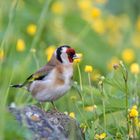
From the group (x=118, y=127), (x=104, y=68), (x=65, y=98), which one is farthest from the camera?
(x=104, y=68)

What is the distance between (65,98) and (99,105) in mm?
1118

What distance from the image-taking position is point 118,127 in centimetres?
559

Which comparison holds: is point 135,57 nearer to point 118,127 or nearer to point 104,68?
point 104,68

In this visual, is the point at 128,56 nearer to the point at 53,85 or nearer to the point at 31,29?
the point at 31,29

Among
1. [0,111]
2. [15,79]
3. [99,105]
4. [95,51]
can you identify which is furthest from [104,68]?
[0,111]

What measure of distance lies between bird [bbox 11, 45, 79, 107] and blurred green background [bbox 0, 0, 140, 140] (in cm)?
18

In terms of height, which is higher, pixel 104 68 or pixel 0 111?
pixel 0 111

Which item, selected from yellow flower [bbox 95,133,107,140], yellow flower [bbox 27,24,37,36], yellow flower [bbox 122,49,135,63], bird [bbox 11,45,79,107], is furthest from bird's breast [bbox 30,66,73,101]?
yellow flower [bbox 122,49,135,63]

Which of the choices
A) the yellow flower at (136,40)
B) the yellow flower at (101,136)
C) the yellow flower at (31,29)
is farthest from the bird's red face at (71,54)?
the yellow flower at (136,40)

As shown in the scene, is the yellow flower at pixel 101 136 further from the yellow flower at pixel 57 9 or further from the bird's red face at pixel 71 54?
the yellow flower at pixel 57 9

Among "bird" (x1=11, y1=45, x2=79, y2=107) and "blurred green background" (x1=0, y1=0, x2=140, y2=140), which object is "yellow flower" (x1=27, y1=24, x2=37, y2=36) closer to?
"blurred green background" (x1=0, y1=0, x2=140, y2=140)

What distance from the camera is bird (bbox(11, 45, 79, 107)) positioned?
5.79 meters

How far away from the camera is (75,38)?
9.58 meters

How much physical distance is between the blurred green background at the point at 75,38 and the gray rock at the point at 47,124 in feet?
1.31
